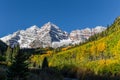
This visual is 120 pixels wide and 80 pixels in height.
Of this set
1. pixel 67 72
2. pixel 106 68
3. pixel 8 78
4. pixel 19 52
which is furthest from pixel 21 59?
pixel 106 68

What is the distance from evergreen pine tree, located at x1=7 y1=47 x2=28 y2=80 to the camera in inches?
724

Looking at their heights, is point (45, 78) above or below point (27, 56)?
below

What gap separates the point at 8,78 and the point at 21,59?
1.75 m

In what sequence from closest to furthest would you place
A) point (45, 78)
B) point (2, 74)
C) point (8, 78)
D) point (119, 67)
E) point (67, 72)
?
point (8, 78) → point (2, 74) → point (45, 78) → point (67, 72) → point (119, 67)

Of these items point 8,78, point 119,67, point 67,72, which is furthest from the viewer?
point 119,67

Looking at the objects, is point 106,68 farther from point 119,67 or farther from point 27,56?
point 27,56

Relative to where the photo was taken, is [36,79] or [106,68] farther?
[106,68]

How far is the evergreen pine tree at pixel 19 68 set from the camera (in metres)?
18.4

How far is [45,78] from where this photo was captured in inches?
836

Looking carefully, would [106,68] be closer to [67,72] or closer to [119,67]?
[119,67]

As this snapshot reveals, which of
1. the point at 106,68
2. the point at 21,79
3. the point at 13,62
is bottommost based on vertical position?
the point at 21,79

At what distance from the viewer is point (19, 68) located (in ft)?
61.4

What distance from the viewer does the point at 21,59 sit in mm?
19094

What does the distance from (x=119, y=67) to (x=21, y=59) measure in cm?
18422
